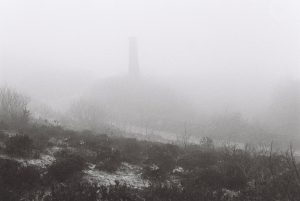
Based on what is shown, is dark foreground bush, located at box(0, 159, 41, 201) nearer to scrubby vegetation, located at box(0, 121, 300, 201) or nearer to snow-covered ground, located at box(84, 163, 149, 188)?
scrubby vegetation, located at box(0, 121, 300, 201)

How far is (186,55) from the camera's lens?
6009 inches

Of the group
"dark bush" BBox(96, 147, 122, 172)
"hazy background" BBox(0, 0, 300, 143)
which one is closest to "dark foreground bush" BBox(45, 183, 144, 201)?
"dark bush" BBox(96, 147, 122, 172)

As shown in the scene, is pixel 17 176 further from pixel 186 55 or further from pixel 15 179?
pixel 186 55

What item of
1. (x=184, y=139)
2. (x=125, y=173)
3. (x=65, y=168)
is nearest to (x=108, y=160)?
(x=125, y=173)

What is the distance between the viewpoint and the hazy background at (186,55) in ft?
356

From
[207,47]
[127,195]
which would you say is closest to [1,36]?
[207,47]

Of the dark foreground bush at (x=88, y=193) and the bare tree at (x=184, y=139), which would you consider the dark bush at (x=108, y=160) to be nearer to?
the dark foreground bush at (x=88, y=193)

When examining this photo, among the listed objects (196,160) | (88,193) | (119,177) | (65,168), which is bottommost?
(196,160)

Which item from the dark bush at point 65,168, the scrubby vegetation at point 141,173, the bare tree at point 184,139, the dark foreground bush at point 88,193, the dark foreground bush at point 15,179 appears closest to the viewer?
the dark foreground bush at point 15,179

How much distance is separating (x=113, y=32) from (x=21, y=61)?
5846cm

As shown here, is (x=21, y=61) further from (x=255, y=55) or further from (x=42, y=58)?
(x=255, y=55)

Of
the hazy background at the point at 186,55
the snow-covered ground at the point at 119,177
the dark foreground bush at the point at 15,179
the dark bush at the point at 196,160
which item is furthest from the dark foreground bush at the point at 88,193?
the hazy background at the point at 186,55

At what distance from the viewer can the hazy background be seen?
356 ft

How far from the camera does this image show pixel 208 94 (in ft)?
343
